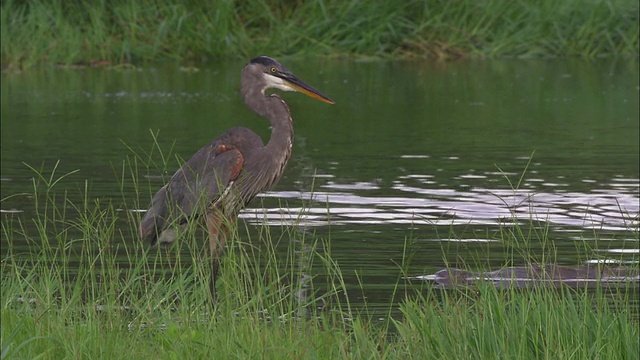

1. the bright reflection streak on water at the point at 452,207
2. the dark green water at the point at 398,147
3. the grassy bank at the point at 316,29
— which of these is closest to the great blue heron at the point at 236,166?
the dark green water at the point at 398,147

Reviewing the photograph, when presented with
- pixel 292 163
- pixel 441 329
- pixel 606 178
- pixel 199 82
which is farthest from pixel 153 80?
pixel 441 329

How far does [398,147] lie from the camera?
48.9 ft

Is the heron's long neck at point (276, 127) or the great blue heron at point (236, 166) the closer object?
the great blue heron at point (236, 166)

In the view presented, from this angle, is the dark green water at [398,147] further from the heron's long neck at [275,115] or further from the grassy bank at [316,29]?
the heron's long neck at [275,115]

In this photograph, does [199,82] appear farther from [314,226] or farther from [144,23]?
[314,226]

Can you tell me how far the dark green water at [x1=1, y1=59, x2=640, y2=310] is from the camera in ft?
29.9

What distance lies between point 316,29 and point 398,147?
986 cm

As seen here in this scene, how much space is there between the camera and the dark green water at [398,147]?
9117 mm

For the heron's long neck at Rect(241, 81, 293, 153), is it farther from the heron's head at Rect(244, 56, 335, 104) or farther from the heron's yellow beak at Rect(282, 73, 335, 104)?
the heron's yellow beak at Rect(282, 73, 335, 104)

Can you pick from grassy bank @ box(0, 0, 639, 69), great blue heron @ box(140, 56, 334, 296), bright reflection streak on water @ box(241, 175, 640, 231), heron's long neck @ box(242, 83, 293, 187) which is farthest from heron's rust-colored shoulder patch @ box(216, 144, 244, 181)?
grassy bank @ box(0, 0, 639, 69)

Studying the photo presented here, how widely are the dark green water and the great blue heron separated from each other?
0.48m

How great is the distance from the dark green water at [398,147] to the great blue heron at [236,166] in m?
0.48

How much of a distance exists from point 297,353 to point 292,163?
27.9ft

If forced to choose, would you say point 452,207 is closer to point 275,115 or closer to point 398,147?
point 275,115
